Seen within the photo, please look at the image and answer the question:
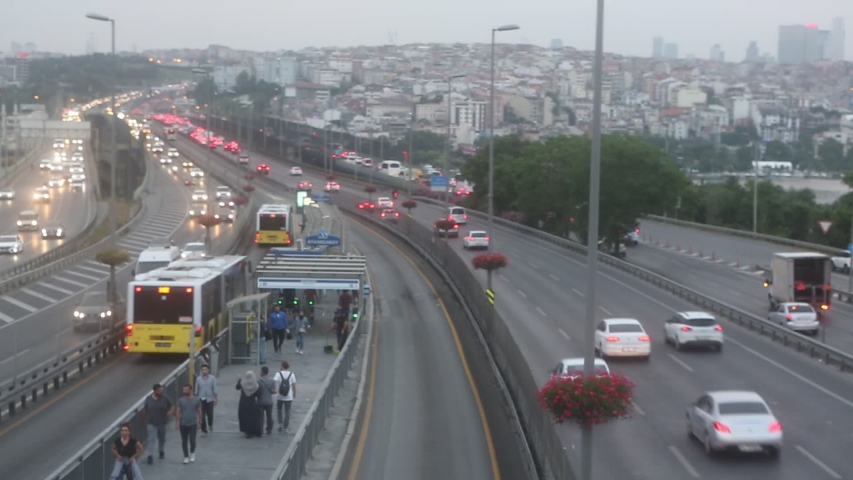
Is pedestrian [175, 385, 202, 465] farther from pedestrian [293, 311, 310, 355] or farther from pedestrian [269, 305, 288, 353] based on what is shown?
pedestrian [269, 305, 288, 353]

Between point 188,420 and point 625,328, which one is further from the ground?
point 188,420

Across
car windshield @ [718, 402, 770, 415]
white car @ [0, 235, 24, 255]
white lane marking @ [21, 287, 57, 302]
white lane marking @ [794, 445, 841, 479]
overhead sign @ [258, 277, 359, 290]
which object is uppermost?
overhead sign @ [258, 277, 359, 290]

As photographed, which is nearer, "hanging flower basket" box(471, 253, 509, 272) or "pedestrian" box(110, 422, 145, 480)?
"pedestrian" box(110, 422, 145, 480)

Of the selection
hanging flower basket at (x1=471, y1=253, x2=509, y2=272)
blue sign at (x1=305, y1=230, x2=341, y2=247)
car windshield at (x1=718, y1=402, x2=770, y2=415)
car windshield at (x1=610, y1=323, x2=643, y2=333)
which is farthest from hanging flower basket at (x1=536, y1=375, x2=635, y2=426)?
blue sign at (x1=305, y1=230, x2=341, y2=247)

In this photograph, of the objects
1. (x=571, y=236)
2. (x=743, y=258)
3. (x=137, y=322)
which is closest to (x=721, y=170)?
(x=571, y=236)

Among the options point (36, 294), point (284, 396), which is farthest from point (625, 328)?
point (36, 294)

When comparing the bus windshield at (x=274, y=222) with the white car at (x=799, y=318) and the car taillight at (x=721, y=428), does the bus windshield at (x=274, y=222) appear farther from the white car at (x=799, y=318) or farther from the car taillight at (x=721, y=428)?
the car taillight at (x=721, y=428)

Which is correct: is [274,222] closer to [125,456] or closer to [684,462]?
[684,462]

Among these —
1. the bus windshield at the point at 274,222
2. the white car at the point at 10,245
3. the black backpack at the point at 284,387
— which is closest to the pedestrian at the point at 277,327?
the black backpack at the point at 284,387
